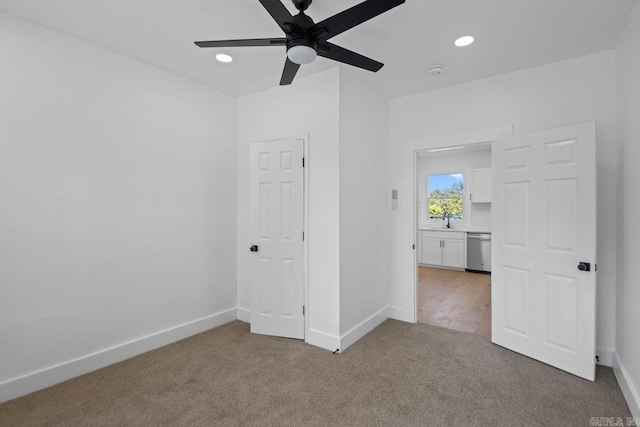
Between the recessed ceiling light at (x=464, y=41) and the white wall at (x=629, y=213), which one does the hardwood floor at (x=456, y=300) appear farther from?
the recessed ceiling light at (x=464, y=41)

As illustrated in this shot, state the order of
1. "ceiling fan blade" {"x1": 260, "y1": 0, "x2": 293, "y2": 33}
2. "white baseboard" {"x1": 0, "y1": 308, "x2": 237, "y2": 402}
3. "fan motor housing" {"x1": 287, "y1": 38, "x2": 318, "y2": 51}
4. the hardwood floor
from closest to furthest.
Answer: "ceiling fan blade" {"x1": 260, "y1": 0, "x2": 293, "y2": 33}, "fan motor housing" {"x1": 287, "y1": 38, "x2": 318, "y2": 51}, "white baseboard" {"x1": 0, "y1": 308, "x2": 237, "y2": 402}, the hardwood floor

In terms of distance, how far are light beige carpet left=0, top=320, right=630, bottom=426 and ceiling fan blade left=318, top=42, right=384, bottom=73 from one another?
94.5 inches

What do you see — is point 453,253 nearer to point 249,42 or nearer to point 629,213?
point 629,213

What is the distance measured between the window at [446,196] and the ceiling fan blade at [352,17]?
5.88 m

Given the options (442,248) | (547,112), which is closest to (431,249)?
(442,248)

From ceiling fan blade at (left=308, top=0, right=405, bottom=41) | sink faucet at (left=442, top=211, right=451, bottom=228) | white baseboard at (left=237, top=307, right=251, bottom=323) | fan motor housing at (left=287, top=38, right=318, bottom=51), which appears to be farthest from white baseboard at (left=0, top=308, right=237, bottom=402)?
sink faucet at (left=442, top=211, right=451, bottom=228)

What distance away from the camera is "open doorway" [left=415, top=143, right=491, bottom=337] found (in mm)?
5276

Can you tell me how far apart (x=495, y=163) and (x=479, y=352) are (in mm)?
1857

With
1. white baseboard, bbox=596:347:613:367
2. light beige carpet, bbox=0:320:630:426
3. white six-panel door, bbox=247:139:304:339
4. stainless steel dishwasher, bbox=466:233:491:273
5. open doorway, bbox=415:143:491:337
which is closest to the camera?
light beige carpet, bbox=0:320:630:426

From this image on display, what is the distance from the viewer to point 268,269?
331 cm

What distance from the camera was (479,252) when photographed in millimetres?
6094

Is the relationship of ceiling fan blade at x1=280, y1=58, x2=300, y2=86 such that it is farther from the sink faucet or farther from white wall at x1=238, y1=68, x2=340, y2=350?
the sink faucet

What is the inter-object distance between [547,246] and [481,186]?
3.91 meters

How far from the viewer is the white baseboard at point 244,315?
143 inches
